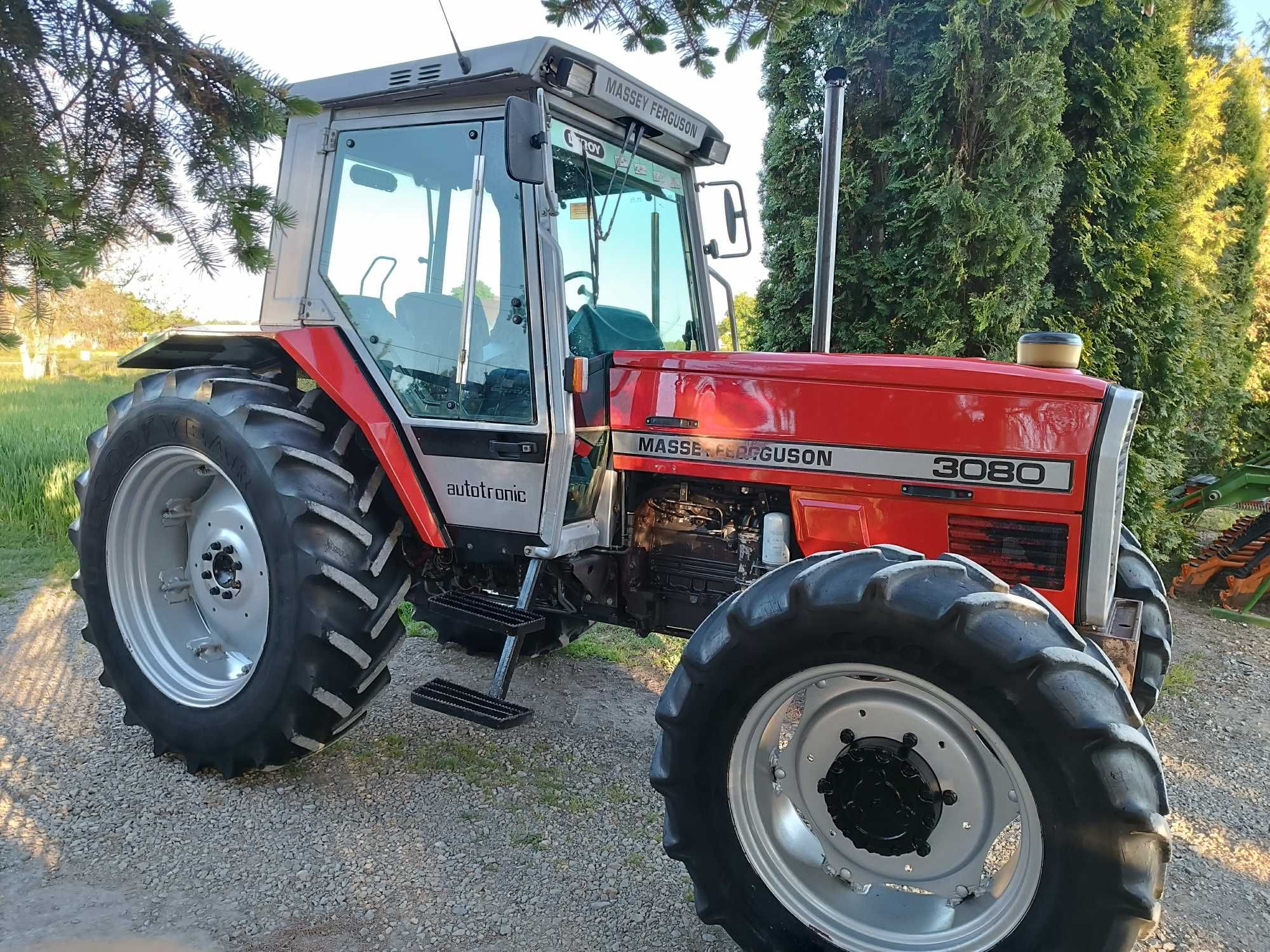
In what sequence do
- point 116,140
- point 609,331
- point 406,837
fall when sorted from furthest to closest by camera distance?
point 609,331, point 406,837, point 116,140

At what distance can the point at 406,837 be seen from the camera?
2797 millimetres

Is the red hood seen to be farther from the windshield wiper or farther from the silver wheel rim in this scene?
the silver wheel rim

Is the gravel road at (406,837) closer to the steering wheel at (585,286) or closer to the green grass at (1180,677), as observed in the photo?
the green grass at (1180,677)

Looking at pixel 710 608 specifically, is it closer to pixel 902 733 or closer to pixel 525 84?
pixel 902 733

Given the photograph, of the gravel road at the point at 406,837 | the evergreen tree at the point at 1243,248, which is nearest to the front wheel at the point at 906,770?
the gravel road at the point at 406,837

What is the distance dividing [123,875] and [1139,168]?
23.3 ft

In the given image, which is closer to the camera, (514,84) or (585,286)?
(514,84)

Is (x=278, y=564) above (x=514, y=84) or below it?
below

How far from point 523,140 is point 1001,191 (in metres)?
4.09

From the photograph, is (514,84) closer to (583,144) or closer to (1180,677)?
(583,144)

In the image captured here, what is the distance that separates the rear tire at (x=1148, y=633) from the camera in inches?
120

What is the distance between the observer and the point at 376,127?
3.24 m

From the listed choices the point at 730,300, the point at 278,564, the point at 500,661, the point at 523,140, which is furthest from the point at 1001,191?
the point at 278,564

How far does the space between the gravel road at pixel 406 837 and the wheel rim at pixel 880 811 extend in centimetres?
40
